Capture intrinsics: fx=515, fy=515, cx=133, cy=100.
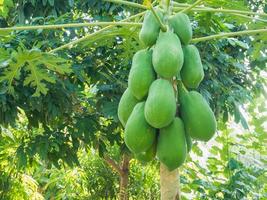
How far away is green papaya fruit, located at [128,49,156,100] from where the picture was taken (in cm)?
129

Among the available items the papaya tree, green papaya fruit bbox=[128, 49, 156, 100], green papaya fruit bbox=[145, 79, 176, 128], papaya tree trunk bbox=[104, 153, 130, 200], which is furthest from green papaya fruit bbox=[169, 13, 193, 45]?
papaya tree trunk bbox=[104, 153, 130, 200]

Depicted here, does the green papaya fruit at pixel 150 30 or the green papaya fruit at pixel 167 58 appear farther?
the green papaya fruit at pixel 150 30

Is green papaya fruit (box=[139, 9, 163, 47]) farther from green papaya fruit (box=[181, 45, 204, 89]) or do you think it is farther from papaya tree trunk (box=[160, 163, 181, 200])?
papaya tree trunk (box=[160, 163, 181, 200])

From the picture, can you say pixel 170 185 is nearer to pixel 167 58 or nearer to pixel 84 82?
pixel 167 58

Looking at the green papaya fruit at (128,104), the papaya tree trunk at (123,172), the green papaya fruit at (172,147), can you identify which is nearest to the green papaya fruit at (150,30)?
the green papaya fruit at (128,104)

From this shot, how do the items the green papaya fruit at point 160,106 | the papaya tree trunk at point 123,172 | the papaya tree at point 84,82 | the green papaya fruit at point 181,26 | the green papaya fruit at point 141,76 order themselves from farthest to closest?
1. the papaya tree trunk at point 123,172
2. the papaya tree at point 84,82
3. the green papaya fruit at point 181,26
4. the green papaya fruit at point 141,76
5. the green papaya fruit at point 160,106

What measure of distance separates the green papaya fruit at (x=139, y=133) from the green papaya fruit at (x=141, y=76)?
59 millimetres

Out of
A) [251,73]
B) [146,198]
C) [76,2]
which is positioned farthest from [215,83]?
[146,198]

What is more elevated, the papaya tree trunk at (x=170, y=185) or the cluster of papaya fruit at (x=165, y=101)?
the cluster of papaya fruit at (x=165, y=101)

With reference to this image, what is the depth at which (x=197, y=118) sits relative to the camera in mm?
1250

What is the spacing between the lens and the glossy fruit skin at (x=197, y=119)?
4.09ft

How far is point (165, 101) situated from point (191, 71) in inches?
7.4

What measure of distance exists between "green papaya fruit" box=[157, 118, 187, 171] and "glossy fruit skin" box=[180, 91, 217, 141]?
45 mm

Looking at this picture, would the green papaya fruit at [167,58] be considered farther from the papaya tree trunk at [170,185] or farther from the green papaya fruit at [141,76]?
the papaya tree trunk at [170,185]
